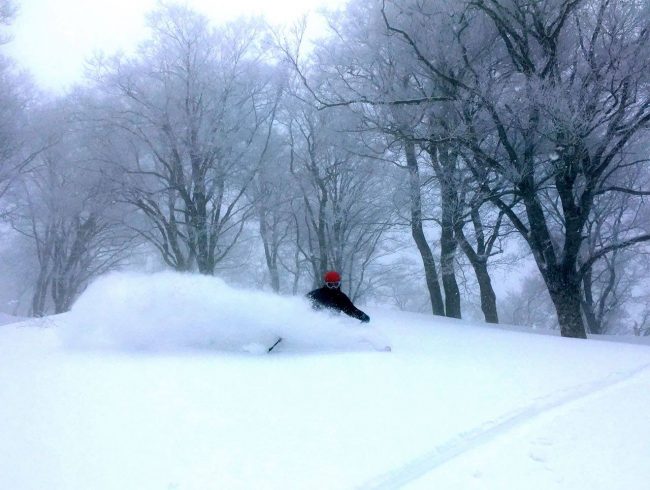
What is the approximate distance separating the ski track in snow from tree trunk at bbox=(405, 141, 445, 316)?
9.01 meters

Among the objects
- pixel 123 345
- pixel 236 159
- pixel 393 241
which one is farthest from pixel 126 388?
pixel 393 241

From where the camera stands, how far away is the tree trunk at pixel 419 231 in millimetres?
13411

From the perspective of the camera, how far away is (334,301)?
22.2ft

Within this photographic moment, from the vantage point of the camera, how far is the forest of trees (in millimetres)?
9820

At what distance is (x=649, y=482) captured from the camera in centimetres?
271

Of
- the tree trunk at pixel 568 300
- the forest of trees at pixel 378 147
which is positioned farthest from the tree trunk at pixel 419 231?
the tree trunk at pixel 568 300

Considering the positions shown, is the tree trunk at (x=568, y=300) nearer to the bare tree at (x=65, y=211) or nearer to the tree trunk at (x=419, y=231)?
the tree trunk at (x=419, y=231)

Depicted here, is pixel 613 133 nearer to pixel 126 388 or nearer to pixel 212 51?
pixel 126 388

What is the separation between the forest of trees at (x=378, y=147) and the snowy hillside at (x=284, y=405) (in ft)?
16.2

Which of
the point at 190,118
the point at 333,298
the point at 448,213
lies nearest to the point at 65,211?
the point at 190,118

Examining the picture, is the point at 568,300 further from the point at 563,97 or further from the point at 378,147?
the point at 378,147

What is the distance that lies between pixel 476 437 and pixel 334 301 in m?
3.67

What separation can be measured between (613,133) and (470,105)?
9.01 feet

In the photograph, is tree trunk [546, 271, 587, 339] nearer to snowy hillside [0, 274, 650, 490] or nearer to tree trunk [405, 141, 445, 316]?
snowy hillside [0, 274, 650, 490]
